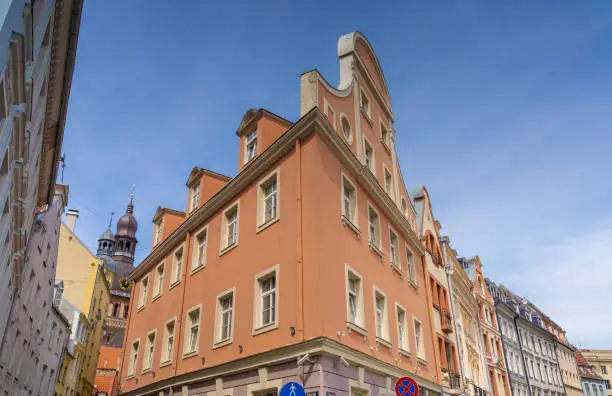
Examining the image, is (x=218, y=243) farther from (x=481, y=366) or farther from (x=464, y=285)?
(x=481, y=366)

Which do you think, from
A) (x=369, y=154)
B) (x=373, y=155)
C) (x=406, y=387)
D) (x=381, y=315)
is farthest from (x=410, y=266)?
(x=406, y=387)

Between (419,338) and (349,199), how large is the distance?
24.2 ft

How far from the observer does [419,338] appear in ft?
64.4

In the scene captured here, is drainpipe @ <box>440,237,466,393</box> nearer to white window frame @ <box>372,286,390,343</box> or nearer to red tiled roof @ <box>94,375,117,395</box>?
white window frame @ <box>372,286,390,343</box>

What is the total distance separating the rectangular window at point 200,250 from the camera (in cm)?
1933

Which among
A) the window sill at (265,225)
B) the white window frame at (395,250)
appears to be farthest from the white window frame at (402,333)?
the window sill at (265,225)

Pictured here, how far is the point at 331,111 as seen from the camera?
1678 centimetres

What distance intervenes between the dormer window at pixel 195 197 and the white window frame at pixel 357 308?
9878mm

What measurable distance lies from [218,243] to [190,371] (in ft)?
15.9

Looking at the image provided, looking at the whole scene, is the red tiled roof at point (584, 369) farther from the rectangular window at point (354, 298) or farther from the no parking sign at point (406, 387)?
the no parking sign at point (406, 387)

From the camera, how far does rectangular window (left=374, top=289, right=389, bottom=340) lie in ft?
52.9

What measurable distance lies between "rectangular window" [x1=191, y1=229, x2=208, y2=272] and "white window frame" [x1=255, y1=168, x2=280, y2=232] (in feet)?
14.2

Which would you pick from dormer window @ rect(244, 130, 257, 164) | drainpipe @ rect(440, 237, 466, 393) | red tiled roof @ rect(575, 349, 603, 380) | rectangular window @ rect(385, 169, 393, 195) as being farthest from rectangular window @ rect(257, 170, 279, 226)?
red tiled roof @ rect(575, 349, 603, 380)

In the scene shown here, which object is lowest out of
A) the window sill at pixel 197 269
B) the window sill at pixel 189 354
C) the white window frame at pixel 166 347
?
the window sill at pixel 189 354
